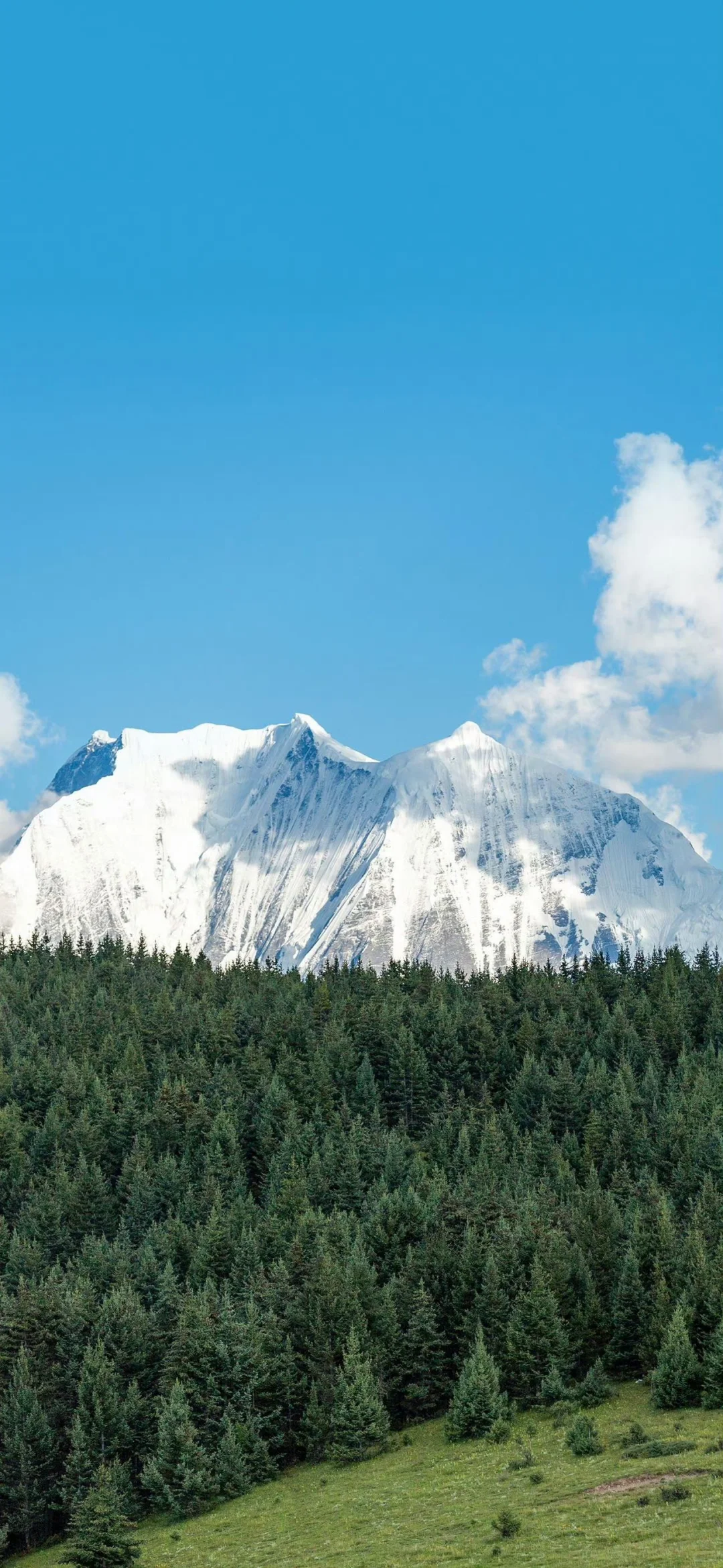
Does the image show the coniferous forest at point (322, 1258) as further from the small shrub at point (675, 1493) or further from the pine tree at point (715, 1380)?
the small shrub at point (675, 1493)

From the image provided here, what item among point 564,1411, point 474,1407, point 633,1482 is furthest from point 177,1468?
point 633,1482

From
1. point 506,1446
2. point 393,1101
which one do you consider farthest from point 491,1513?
point 393,1101

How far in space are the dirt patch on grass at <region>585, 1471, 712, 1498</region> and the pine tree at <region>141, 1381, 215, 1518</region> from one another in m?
34.2

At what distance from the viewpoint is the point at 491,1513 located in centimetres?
6344

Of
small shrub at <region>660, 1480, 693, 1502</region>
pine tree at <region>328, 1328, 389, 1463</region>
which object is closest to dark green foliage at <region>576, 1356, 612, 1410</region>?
pine tree at <region>328, 1328, 389, 1463</region>

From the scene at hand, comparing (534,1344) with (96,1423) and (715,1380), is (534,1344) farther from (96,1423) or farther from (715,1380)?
(96,1423)

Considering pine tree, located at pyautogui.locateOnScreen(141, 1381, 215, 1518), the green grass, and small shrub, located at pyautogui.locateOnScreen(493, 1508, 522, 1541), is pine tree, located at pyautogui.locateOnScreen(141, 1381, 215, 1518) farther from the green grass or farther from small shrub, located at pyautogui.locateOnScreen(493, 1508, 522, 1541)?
small shrub, located at pyautogui.locateOnScreen(493, 1508, 522, 1541)

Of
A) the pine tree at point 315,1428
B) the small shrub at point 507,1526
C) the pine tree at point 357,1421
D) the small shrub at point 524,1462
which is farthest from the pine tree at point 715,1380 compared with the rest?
the pine tree at point 315,1428

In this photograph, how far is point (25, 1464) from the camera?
96.6m

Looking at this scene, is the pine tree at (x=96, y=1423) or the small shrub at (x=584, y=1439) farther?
the pine tree at (x=96, y=1423)

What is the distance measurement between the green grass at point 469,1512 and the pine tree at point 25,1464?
14.4ft

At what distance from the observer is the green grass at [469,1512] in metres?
53.9

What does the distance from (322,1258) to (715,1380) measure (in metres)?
37.5

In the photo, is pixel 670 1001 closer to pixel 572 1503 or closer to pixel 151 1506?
pixel 151 1506
